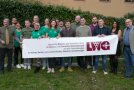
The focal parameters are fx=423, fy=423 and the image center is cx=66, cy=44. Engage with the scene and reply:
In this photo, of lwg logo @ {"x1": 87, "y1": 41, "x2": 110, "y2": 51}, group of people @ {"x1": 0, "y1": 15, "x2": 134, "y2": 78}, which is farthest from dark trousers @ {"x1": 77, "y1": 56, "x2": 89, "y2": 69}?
lwg logo @ {"x1": 87, "y1": 41, "x2": 110, "y2": 51}

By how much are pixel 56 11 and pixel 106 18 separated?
3515mm

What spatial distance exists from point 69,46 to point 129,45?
226 centimetres

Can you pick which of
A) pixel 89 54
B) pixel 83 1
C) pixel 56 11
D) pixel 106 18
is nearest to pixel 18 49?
pixel 89 54

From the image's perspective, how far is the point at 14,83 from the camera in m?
14.2

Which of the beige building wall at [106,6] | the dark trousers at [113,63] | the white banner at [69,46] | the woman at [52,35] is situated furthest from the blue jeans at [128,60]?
the beige building wall at [106,6]

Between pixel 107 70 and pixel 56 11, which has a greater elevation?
pixel 56 11

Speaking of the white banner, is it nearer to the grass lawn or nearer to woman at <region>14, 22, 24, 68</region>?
woman at <region>14, 22, 24, 68</region>

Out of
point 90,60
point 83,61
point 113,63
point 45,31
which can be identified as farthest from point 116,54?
point 45,31

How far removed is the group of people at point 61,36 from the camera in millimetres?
15250

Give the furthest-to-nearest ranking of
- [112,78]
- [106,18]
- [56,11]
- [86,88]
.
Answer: [106,18]
[56,11]
[112,78]
[86,88]

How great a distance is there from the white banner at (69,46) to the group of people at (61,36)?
0.17 metres

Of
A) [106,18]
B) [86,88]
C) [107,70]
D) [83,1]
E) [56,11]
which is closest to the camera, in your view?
[86,88]

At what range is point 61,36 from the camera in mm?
15820

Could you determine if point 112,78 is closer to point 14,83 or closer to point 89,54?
point 89,54
